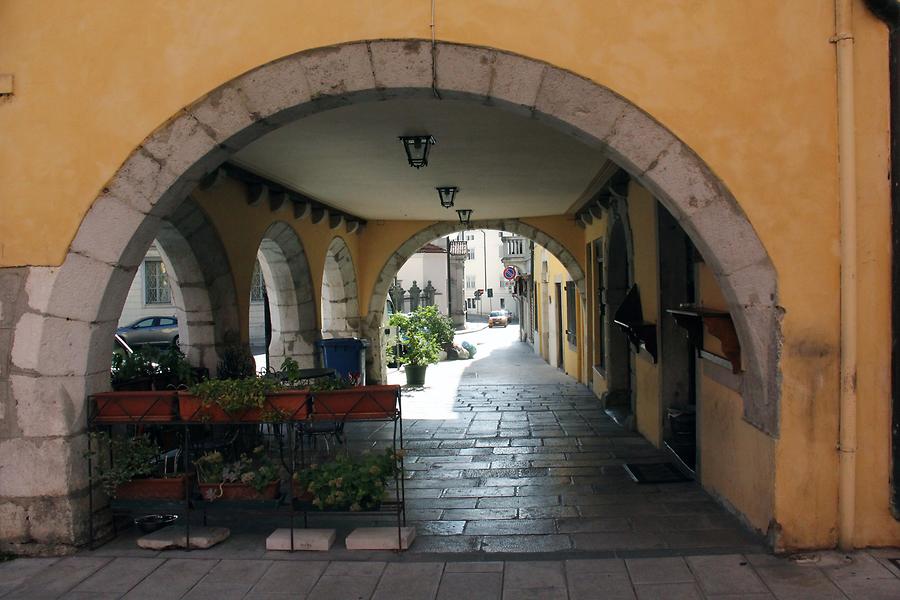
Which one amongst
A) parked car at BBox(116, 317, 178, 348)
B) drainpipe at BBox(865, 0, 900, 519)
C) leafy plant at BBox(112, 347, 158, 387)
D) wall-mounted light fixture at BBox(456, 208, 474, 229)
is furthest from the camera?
parked car at BBox(116, 317, 178, 348)

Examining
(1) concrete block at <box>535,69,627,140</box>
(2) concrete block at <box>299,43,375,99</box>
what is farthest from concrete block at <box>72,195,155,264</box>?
(1) concrete block at <box>535,69,627,140</box>

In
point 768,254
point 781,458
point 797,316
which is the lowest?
point 781,458

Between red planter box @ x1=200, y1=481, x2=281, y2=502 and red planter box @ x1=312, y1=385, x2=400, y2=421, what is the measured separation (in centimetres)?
51

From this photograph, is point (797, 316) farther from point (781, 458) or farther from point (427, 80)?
point (427, 80)

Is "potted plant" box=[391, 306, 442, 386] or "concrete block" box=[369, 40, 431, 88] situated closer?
"concrete block" box=[369, 40, 431, 88]

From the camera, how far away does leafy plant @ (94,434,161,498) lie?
13.3 feet

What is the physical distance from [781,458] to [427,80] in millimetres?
2594

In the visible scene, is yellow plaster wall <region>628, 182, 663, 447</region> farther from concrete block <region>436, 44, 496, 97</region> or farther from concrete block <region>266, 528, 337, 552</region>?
concrete block <region>266, 528, 337, 552</region>

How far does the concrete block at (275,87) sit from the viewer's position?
3902 millimetres

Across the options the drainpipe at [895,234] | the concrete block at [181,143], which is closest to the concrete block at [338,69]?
the concrete block at [181,143]

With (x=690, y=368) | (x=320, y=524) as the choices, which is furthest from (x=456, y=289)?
(x=320, y=524)

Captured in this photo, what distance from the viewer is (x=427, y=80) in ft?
12.7

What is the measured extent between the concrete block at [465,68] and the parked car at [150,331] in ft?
49.9

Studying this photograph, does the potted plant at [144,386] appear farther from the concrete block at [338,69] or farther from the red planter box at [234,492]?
the concrete block at [338,69]
